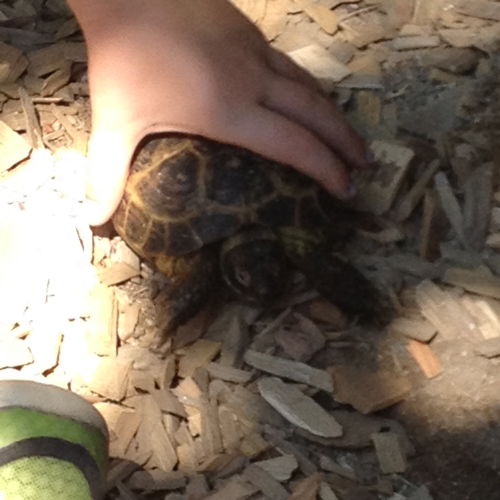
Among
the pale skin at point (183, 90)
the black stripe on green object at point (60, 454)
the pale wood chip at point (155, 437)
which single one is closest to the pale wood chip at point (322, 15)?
the pale skin at point (183, 90)

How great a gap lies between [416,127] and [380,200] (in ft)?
0.94

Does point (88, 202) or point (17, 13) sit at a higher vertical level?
point (17, 13)

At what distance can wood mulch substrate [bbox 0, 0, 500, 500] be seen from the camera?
1.41 metres

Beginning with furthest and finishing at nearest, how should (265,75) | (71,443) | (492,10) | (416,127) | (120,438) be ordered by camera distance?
(492,10) < (416,127) < (265,75) < (120,438) < (71,443)

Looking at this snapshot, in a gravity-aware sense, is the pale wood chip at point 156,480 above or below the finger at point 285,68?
below

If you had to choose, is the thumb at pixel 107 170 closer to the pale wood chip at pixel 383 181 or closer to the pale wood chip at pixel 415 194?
the pale wood chip at pixel 383 181

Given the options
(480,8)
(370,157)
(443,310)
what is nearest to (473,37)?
(480,8)

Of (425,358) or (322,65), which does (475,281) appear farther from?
(322,65)

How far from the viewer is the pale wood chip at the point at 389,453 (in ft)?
4.51

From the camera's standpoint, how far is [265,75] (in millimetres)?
1686

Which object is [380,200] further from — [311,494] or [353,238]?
[311,494]

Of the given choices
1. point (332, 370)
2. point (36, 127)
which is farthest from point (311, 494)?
point (36, 127)

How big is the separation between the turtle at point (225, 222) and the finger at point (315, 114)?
12cm

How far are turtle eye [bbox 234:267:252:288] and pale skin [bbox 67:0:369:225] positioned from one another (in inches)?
10.7
